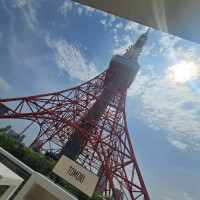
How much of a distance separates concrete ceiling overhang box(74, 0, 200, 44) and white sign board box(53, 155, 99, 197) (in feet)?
15.9

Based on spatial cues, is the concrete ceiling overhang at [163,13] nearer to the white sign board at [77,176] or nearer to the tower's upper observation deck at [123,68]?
the white sign board at [77,176]

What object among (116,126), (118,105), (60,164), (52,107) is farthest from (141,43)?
(60,164)

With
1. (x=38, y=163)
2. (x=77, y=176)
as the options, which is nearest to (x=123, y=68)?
(x=38, y=163)

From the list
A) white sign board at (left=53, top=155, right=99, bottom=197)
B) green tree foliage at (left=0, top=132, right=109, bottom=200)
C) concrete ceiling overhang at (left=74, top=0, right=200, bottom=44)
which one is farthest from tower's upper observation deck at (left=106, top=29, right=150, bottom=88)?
concrete ceiling overhang at (left=74, top=0, right=200, bottom=44)

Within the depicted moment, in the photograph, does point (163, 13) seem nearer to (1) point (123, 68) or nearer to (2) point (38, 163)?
(2) point (38, 163)

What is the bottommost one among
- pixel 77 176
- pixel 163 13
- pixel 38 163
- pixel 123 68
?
pixel 38 163

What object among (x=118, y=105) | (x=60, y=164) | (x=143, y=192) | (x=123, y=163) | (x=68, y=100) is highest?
(x=118, y=105)

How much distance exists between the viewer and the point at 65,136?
1324 centimetres

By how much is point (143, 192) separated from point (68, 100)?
9452 millimetres

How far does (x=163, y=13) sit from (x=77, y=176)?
202 inches

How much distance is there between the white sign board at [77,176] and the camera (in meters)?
4.16

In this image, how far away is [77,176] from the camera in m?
4.26

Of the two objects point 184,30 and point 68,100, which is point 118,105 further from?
point 184,30

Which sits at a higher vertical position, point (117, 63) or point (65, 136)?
point (117, 63)
